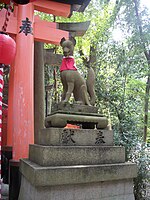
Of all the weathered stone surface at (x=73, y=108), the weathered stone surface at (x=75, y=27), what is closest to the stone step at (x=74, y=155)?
the weathered stone surface at (x=73, y=108)

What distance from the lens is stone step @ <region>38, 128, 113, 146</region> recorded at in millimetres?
4016

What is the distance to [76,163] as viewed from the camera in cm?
392

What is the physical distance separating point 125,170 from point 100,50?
6625 mm

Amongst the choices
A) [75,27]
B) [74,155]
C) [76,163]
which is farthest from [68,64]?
[75,27]

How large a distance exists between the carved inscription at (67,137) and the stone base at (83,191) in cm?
75

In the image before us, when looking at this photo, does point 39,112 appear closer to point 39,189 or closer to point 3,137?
point 3,137

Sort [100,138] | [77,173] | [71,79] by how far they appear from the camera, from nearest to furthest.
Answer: [77,173], [100,138], [71,79]

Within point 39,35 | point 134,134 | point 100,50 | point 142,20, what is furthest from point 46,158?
point 142,20

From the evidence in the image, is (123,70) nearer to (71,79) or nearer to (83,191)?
(71,79)

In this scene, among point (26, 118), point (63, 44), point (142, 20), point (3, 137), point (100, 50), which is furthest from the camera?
point (142, 20)

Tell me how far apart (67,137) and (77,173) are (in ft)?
2.26

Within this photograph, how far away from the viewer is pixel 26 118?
235 inches

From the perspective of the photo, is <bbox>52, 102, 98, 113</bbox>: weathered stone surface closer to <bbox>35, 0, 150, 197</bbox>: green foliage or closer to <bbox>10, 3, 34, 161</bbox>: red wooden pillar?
<bbox>10, 3, 34, 161</bbox>: red wooden pillar

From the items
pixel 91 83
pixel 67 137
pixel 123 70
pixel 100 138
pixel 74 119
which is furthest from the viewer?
pixel 123 70
